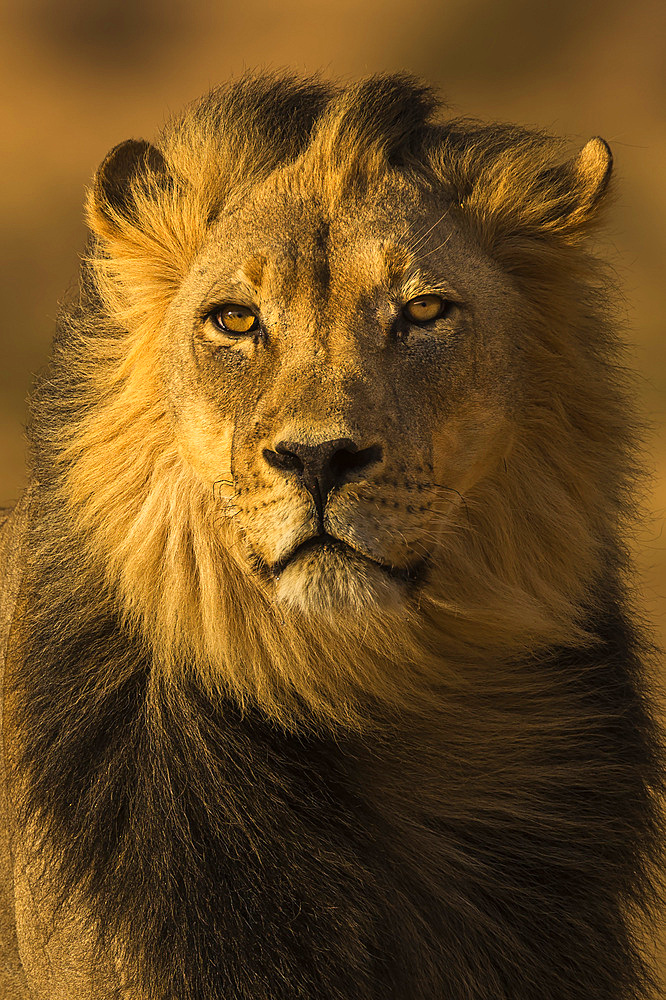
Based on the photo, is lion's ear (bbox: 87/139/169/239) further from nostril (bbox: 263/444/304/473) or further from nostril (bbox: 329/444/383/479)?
nostril (bbox: 329/444/383/479)

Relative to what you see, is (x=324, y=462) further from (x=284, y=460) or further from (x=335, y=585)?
(x=335, y=585)

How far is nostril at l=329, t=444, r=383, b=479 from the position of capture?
2.19m

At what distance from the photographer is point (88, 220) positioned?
2881mm

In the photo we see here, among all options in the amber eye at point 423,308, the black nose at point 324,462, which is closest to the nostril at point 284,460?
the black nose at point 324,462

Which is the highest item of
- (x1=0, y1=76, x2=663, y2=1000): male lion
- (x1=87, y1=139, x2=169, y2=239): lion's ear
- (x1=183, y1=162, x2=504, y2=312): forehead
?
(x1=87, y1=139, x2=169, y2=239): lion's ear

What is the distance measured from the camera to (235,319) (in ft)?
8.46

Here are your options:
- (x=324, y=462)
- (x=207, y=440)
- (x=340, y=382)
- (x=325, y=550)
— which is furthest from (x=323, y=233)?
(x=325, y=550)

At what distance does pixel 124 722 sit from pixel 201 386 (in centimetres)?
83

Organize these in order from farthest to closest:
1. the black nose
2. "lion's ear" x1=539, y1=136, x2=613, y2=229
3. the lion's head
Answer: "lion's ear" x1=539, y1=136, x2=613, y2=229 → the lion's head → the black nose

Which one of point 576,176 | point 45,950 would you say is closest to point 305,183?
point 576,176

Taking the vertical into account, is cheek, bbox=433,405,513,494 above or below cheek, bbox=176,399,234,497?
below

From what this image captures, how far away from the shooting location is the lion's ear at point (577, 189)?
9.18 feet

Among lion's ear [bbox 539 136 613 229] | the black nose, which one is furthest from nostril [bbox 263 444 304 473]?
lion's ear [bbox 539 136 613 229]

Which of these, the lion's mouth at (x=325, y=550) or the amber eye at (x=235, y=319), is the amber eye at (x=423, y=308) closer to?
the amber eye at (x=235, y=319)
